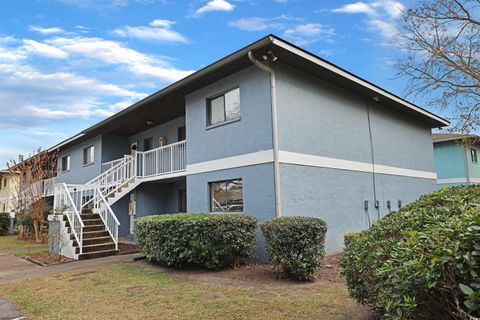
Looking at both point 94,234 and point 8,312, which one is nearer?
point 8,312

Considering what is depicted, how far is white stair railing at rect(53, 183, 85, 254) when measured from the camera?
38.9 ft

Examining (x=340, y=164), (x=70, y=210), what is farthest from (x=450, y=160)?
(x=70, y=210)

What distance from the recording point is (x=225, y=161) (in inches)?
441

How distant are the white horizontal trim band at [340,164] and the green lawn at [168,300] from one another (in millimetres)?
4238

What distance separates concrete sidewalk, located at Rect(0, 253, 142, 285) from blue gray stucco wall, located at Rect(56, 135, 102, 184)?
8.31 metres

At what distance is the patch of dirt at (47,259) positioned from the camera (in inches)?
440

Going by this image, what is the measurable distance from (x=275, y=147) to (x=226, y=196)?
2.75 meters

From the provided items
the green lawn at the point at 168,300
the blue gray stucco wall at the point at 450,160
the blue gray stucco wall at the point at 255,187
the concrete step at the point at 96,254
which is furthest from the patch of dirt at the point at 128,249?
the blue gray stucco wall at the point at 450,160

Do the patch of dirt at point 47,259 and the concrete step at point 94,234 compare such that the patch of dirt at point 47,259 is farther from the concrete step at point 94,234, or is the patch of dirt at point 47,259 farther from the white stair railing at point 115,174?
the white stair railing at point 115,174

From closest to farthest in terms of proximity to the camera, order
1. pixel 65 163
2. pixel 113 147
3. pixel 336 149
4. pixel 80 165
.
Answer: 1. pixel 336 149
2. pixel 113 147
3. pixel 80 165
4. pixel 65 163

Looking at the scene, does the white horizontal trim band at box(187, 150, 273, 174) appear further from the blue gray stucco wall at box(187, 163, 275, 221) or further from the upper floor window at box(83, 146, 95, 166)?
the upper floor window at box(83, 146, 95, 166)

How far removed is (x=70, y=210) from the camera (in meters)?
12.8

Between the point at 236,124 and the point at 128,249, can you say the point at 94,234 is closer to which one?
the point at 128,249

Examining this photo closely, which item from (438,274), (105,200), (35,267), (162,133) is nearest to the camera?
(438,274)
